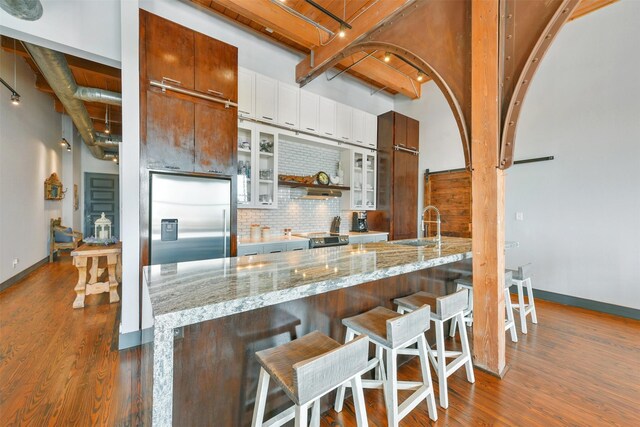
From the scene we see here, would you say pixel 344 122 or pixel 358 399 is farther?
pixel 344 122

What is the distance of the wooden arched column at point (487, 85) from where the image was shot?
6.08ft

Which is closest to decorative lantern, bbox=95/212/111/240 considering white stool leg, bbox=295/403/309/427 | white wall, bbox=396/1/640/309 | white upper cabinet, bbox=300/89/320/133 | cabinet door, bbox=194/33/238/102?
cabinet door, bbox=194/33/238/102

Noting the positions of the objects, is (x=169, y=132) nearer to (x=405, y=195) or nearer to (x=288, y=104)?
(x=288, y=104)

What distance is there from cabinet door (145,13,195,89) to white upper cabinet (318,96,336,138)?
213cm

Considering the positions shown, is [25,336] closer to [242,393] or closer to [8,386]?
[8,386]

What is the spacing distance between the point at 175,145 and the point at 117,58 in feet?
3.26

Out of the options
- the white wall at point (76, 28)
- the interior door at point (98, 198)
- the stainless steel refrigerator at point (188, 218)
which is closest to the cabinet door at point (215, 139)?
the stainless steel refrigerator at point (188, 218)

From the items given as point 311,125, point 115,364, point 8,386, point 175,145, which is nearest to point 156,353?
point 115,364

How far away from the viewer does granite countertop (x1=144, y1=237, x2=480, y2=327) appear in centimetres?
98

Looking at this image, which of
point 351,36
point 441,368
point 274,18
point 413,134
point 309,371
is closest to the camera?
point 309,371

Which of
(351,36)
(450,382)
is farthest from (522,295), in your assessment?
(351,36)

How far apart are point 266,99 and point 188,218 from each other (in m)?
2.09

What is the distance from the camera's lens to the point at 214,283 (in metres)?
1.24

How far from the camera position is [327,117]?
178 inches
